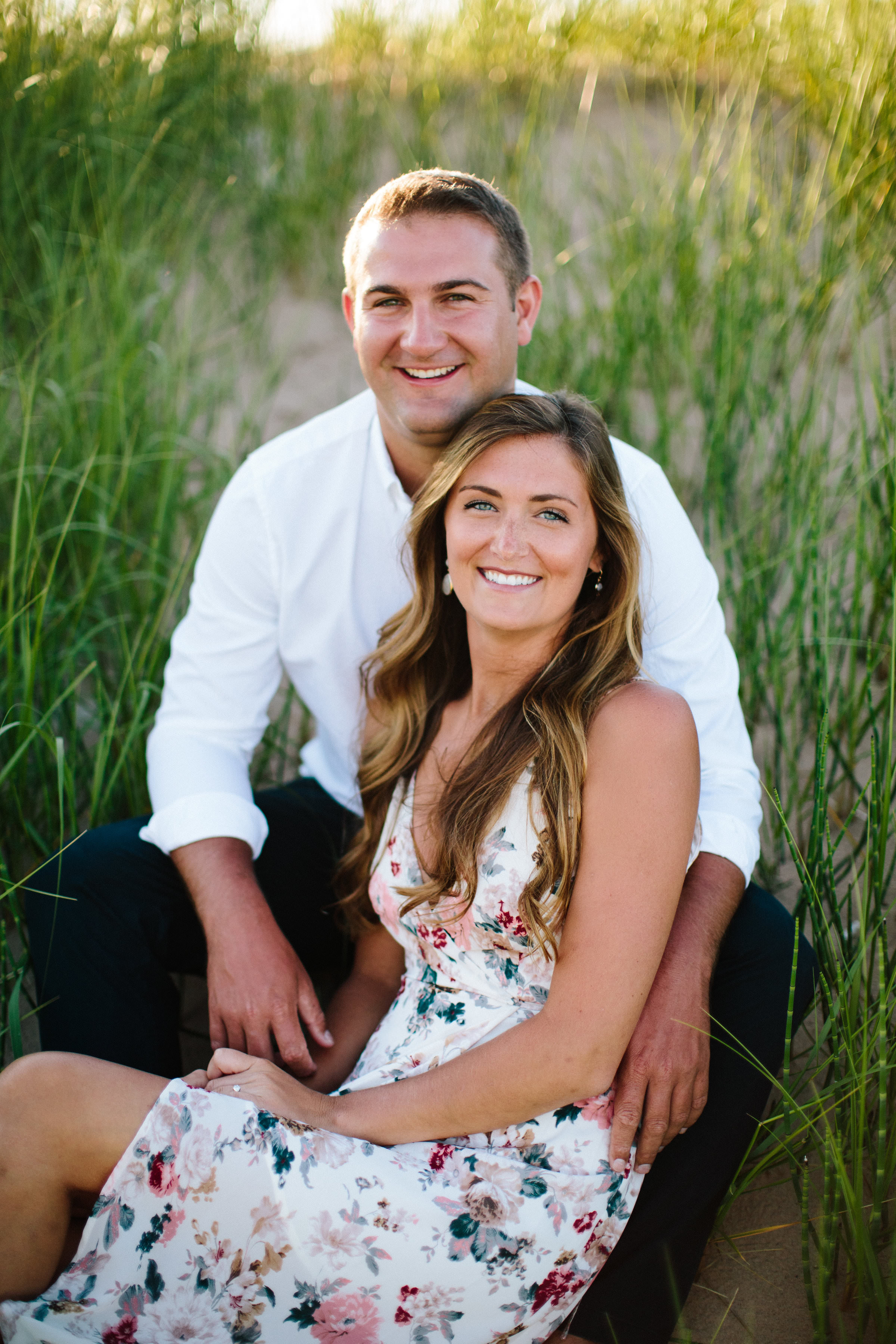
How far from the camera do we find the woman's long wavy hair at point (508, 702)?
144 cm

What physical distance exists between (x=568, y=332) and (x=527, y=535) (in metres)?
1.94

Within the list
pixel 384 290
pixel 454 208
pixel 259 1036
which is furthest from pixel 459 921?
pixel 454 208

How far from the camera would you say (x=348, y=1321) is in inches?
50.4

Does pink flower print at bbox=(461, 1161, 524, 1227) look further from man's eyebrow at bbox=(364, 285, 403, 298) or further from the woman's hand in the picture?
man's eyebrow at bbox=(364, 285, 403, 298)

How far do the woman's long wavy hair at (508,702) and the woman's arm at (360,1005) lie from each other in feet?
0.18

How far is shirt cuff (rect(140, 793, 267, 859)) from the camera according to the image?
186cm

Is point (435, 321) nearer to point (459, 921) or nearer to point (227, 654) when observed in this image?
point (227, 654)

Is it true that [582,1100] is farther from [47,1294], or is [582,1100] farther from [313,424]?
[313,424]

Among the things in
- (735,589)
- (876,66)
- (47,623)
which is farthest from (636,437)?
(47,623)

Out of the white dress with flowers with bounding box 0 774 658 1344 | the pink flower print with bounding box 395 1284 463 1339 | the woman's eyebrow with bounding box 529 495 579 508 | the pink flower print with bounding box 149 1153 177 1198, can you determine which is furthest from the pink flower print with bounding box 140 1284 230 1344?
the woman's eyebrow with bounding box 529 495 579 508

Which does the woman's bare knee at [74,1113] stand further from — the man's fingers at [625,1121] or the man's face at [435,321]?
the man's face at [435,321]

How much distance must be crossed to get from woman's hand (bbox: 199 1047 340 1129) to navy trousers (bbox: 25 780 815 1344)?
0.31m

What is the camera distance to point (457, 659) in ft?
6.01

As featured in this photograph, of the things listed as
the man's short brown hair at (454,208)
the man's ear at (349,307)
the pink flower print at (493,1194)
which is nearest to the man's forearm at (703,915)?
the pink flower print at (493,1194)
